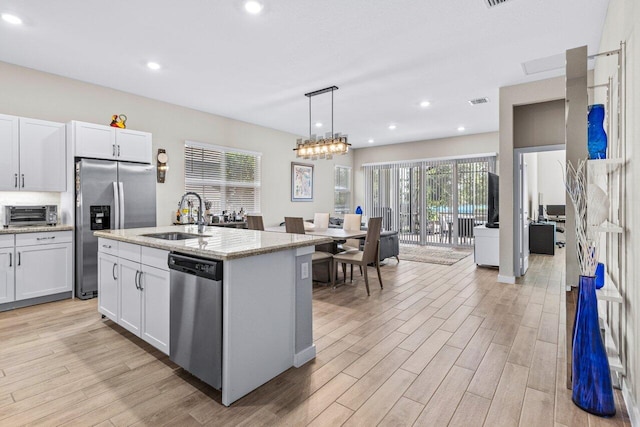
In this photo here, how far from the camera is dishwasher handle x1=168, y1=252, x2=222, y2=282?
1.92 metres

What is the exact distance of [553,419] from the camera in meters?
1.83

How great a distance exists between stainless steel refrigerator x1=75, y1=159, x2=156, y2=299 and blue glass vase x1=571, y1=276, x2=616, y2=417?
15.8ft

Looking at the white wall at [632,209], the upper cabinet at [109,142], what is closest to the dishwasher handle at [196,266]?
the white wall at [632,209]

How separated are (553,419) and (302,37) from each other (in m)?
3.62

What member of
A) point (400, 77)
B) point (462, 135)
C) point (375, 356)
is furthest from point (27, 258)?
point (462, 135)

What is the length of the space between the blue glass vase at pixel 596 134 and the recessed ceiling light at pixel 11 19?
4.72m

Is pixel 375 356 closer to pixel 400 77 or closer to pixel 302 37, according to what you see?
pixel 302 37

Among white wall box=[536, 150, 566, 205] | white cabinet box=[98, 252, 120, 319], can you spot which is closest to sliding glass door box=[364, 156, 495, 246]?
white wall box=[536, 150, 566, 205]

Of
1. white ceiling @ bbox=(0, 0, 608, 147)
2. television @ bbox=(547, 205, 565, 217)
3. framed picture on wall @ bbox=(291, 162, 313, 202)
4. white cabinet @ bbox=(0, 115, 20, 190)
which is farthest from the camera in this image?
television @ bbox=(547, 205, 565, 217)

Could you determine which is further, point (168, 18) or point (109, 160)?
point (109, 160)

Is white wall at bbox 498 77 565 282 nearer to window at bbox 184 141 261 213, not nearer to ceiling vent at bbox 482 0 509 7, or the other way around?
ceiling vent at bbox 482 0 509 7

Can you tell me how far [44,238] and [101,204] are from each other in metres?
0.70

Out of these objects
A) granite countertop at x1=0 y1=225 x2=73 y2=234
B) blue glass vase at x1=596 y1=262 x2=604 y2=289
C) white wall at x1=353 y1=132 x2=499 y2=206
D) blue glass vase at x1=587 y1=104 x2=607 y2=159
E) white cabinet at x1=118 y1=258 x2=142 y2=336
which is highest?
white wall at x1=353 y1=132 x2=499 y2=206

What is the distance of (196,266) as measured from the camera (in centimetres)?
202
